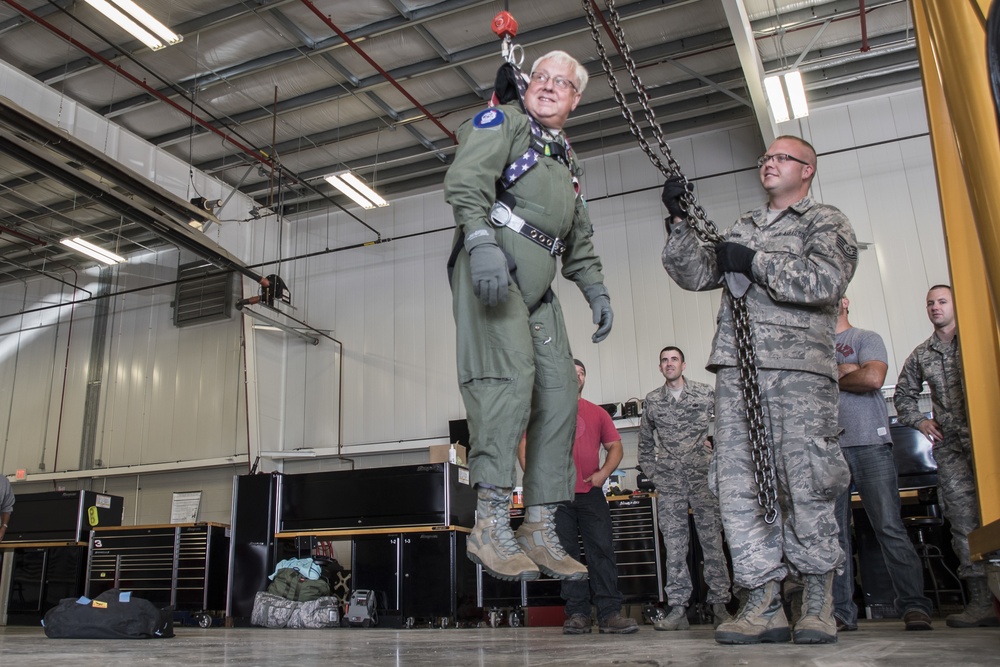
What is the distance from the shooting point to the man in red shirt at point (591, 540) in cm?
421

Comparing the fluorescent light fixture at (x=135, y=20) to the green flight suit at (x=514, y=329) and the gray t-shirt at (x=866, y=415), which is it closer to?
the green flight suit at (x=514, y=329)

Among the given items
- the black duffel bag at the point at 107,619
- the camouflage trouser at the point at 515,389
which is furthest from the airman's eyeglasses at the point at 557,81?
the black duffel bag at the point at 107,619

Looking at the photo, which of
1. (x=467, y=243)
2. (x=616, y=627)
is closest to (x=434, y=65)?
(x=616, y=627)

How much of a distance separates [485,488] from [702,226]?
45.7 inches

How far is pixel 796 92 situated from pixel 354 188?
17.0 feet

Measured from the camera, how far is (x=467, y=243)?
2.08 m

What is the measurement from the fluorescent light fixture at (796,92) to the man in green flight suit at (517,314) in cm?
541

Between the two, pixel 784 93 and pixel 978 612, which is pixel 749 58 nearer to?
pixel 784 93

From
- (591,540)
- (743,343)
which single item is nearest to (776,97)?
(591,540)

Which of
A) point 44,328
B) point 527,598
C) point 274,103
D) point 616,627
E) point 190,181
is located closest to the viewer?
point 616,627

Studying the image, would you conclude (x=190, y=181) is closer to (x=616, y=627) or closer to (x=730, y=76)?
(x=730, y=76)

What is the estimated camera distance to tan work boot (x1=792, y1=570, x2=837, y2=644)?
225 centimetres

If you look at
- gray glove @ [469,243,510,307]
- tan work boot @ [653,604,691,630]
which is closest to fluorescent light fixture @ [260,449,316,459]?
tan work boot @ [653,604,691,630]

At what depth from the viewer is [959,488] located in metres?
3.78
